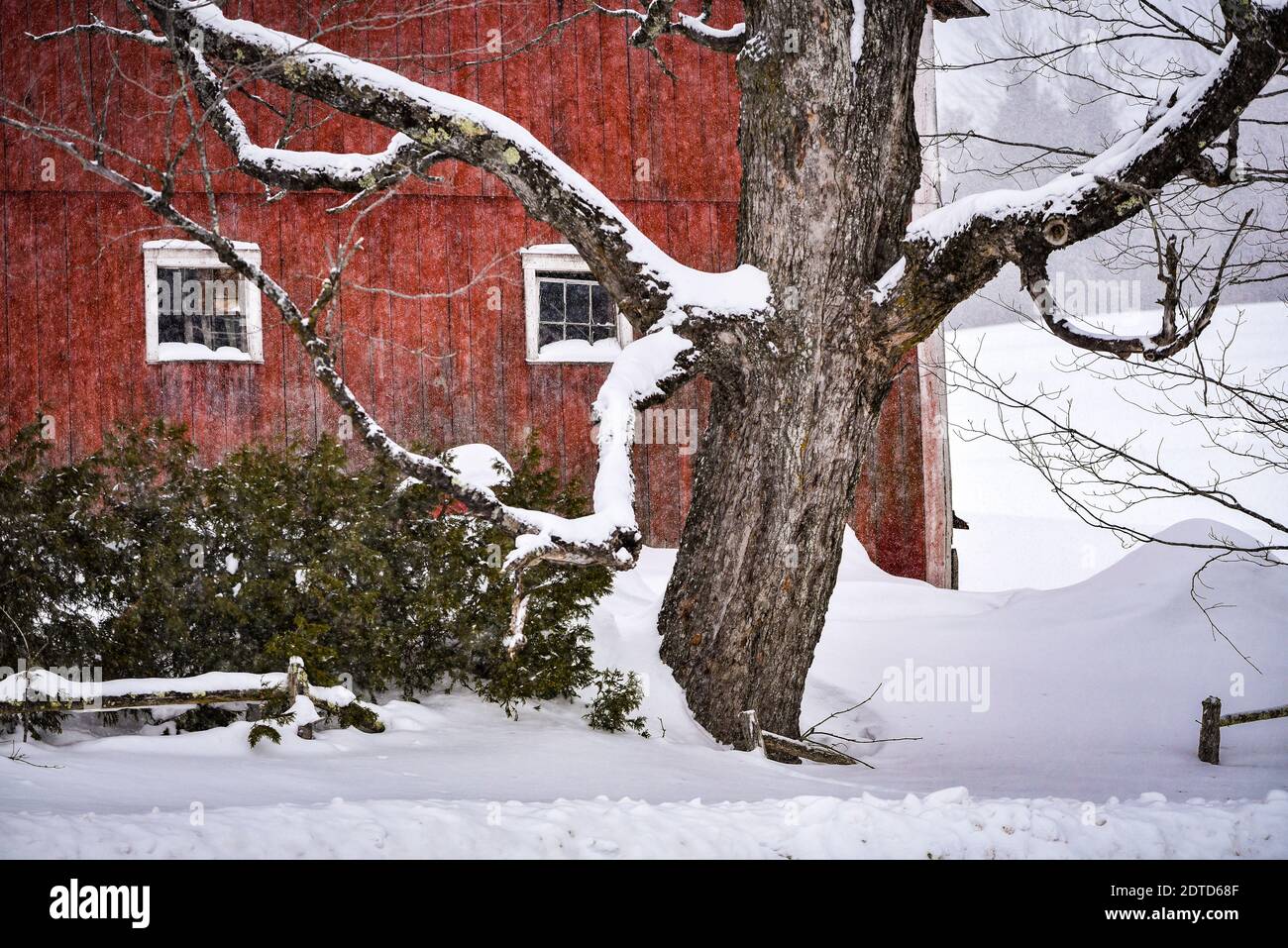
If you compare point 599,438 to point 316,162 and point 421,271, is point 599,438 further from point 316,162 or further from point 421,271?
point 421,271

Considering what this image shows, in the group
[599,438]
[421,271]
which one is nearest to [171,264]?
[421,271]

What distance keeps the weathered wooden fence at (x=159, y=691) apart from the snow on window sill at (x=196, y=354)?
5618mm

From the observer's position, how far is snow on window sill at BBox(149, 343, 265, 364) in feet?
31.6

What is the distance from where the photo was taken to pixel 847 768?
18.5ft

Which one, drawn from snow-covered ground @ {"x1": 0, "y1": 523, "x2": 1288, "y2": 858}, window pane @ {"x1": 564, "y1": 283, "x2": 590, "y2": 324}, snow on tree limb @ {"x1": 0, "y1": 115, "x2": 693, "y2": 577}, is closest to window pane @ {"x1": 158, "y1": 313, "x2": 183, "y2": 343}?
window pane @ {"x1": 564, "y1": 283, "x2": 590, "y2": 324}

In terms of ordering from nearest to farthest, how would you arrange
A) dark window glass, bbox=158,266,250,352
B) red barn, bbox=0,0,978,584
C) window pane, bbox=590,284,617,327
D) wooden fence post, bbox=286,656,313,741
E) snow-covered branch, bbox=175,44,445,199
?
wooden fence post, bbox=286,656,313,741 < snow-covered branch, bbox=175,44,445,199 < red barn, bbox=0,0,978,584 < dark window glass, bbox=158,266,250,352 < window pane, bbox=590,284,617,327

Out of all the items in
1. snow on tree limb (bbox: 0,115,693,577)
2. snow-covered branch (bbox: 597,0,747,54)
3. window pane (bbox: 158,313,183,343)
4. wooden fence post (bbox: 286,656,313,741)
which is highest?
snow-covered branch (bbox: 597,0,747,54)

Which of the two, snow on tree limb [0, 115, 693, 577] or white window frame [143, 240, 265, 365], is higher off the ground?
white window frame [143, 240, 265, 365]

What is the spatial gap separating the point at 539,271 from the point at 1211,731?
6.94 metres

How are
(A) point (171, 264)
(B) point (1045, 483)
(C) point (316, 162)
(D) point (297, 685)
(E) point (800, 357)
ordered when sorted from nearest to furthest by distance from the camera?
(D) point (297, 685) → (E) point (800, 357) → (C) point (316, 162) → (A) point (171, 264) → (B) point (1045, 483)

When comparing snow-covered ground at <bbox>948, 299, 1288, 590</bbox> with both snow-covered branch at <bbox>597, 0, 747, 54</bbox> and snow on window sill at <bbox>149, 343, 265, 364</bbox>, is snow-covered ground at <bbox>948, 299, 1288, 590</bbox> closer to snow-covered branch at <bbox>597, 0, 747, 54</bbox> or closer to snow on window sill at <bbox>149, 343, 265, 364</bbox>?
snow-covered branch at <bbox>597, 0, 747, 54</bbox>

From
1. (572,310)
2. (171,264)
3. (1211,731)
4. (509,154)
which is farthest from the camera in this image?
(572,310)

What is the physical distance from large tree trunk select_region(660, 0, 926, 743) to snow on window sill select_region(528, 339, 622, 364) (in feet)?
15.6
